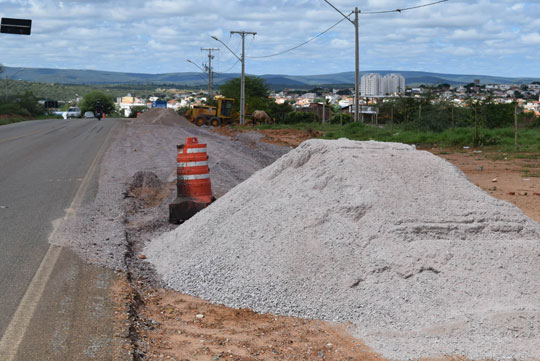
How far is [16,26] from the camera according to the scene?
33.8m

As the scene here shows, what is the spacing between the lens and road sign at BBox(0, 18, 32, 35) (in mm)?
33656

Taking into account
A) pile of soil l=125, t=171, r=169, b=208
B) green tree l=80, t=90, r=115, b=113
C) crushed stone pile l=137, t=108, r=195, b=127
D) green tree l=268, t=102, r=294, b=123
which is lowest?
pile of soil l=125, t=171, r=169, b=208

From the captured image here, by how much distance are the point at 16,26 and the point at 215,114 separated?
58.9 ft

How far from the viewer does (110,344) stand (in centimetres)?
464

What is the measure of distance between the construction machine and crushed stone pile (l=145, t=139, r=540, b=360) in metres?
40.9

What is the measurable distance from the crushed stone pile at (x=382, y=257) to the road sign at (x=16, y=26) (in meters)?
29.9

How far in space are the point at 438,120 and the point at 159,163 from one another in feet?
49.3

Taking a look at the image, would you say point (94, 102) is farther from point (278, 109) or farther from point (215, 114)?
point (215, 114)

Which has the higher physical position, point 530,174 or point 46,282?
point 530,174

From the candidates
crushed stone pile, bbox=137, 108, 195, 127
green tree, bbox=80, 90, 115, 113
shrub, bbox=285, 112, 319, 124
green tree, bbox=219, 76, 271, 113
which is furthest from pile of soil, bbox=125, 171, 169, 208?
green tree, bbox=80, 90, 115, 113

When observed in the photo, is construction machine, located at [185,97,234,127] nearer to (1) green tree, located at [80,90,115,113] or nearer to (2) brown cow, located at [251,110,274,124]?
(2) brown cow, located at [251,110,274,124]

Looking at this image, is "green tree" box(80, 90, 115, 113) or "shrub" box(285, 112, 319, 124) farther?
"green tree" box(80, 90, 115, 113)

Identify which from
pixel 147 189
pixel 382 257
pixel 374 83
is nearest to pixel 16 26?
pixel 147 189

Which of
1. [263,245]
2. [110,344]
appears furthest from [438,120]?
[110,344]
